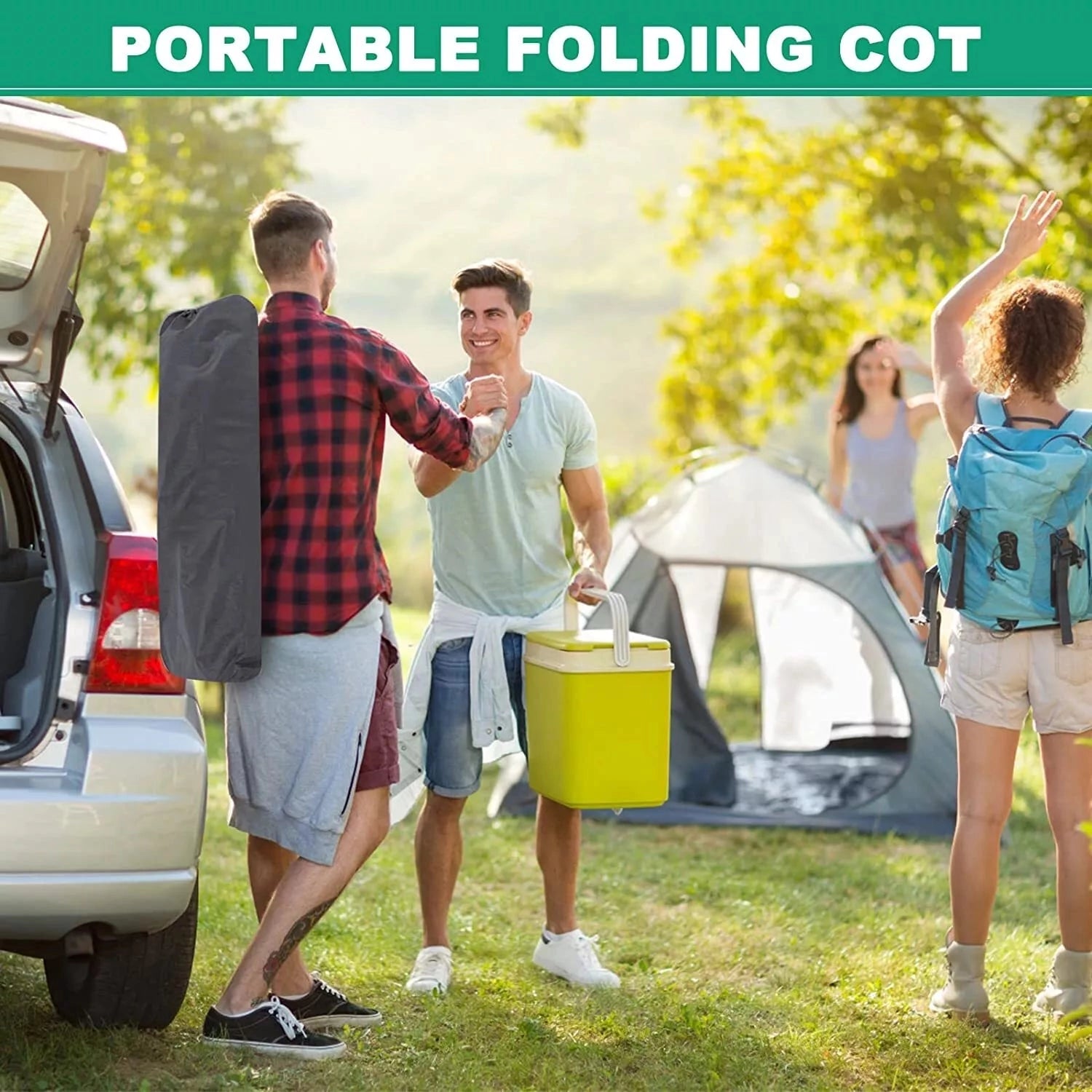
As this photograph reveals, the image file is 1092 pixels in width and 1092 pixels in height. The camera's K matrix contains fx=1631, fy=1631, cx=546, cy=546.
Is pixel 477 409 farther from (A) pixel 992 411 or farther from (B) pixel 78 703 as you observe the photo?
(A) pixel 992 411

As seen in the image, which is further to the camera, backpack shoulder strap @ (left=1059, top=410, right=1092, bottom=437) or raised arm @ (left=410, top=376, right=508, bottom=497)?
backpack shoulder strap @ (left=1059, top=410, right=1092, bottom=437)

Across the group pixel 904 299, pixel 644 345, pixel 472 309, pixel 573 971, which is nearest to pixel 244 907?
pixel 573 971

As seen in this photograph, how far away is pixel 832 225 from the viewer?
10656 millimetres

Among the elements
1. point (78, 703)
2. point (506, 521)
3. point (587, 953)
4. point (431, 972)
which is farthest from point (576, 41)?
point (78, 703)

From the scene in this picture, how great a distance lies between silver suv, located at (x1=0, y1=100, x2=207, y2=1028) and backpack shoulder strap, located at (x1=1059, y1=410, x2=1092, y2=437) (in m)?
2.01

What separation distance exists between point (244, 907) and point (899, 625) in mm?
2754

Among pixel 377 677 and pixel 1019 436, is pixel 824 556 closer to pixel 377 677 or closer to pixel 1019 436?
pixel 1019 436

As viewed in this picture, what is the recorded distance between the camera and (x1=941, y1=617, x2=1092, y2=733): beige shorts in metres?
3.63

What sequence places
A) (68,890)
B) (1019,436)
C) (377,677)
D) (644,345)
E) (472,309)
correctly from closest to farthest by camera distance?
(68,890)
(377,677)
(1019,436)
(472,309)
(644,345)

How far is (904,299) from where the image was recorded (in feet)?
33.6

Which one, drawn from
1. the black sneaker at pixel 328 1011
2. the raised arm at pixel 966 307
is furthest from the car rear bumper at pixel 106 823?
the raised arm at pixel 966 307

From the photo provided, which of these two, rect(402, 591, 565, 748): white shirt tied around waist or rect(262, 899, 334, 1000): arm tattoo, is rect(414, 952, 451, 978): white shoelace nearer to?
rect(402, 591, 565, 748): white shirt tied around waist

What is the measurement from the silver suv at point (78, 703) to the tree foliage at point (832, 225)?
5701 mm

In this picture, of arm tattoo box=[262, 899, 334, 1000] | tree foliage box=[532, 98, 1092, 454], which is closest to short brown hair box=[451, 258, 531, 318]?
arm tattoo box=[262, 899, 334, 1000]
